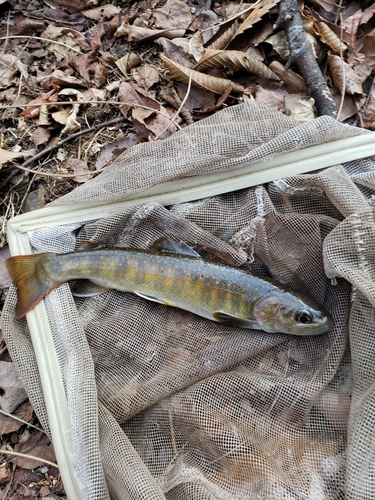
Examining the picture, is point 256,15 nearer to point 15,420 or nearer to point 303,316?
point 303,316

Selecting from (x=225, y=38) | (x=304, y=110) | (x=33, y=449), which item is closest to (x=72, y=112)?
(x=225, y=38)

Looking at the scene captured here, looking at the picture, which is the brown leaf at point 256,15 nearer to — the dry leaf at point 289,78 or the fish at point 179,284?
the dry leaf at point 289,78

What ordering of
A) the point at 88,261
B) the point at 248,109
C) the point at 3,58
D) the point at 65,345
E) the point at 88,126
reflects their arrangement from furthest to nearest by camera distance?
the point at 3,58, the point at 88,126, the point at 248,109, the point at 88,261, the point at 65,345

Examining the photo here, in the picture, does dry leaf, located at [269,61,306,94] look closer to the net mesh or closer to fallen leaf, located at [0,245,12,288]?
the net mesh

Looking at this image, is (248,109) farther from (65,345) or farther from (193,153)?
(65,345)

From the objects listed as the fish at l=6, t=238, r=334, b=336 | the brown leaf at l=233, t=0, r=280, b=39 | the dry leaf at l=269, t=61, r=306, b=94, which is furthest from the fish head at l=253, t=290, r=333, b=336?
the brown leaf at l=233, t=0, r=280, b=39

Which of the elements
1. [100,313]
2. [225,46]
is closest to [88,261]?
[100,313]

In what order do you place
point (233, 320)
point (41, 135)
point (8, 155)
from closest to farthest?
point (233, 320)
point (8, 155)
point (41, 135)

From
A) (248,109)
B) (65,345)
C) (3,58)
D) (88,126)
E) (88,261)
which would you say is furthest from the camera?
(3,58)
